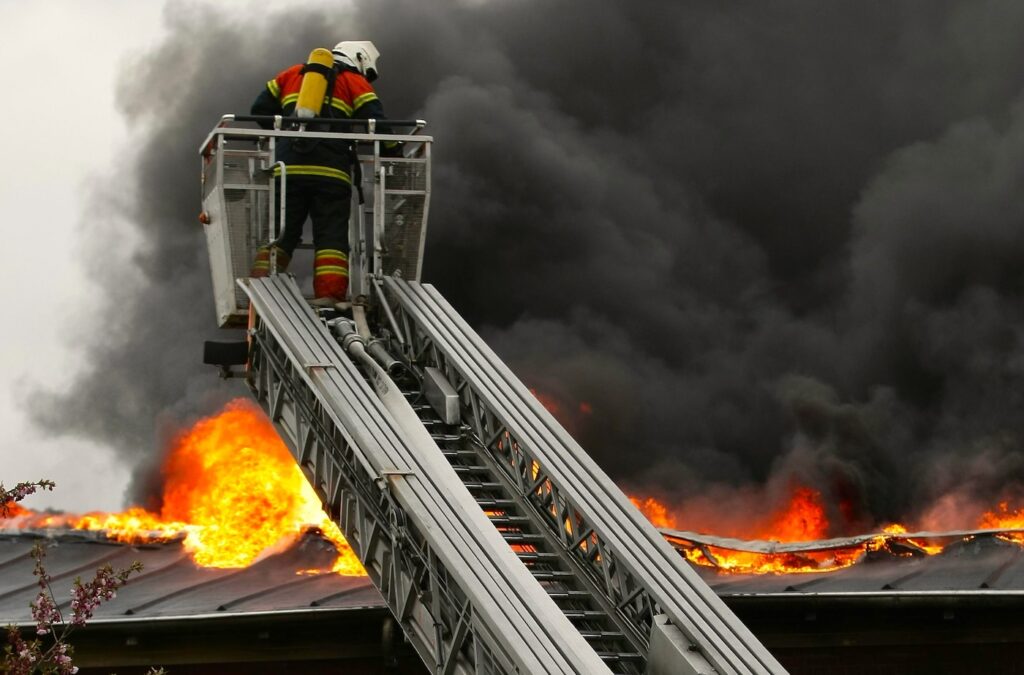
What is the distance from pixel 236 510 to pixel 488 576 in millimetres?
6701

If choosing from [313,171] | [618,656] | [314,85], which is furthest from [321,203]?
[618,656]

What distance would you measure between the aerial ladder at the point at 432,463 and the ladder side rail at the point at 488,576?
11mm

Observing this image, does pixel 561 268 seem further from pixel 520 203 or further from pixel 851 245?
pixel 851 245

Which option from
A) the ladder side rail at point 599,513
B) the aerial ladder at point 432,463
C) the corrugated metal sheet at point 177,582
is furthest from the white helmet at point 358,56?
the corrugated metal sheet at point 177,582

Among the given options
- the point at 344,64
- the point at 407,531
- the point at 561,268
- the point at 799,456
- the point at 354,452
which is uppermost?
the point at 561,268

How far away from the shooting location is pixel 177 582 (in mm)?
12039

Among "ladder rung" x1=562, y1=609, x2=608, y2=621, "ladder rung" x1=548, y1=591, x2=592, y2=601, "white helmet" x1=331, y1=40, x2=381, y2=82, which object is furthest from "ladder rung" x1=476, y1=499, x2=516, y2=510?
"white helmet" x1=331, y1=40, x2=381, y2=82

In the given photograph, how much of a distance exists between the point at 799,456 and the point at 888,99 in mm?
6390

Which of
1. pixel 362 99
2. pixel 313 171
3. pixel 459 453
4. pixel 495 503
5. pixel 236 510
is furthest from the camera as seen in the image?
pixel 236 510

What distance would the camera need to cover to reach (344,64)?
1184 centimetres

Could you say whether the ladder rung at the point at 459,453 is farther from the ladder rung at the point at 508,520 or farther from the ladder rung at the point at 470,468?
the ladder rung at the point at 508,520

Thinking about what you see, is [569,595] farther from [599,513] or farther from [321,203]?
[321,203]

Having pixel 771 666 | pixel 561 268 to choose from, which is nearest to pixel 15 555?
pixel 771 666

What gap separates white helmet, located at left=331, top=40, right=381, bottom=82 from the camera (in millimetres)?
11914
